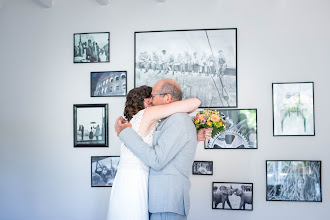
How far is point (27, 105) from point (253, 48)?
2922mm

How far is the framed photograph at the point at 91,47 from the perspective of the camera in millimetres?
5305

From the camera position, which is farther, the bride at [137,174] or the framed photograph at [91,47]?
the framed photograph at [91,47]

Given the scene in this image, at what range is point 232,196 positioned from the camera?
4938 millimetres

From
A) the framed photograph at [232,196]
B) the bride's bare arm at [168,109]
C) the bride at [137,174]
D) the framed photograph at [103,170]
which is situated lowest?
the framed photograph at [232,196]

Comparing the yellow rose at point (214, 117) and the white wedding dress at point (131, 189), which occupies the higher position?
the yellow rose at point (214, 117)

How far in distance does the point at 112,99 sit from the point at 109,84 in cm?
19

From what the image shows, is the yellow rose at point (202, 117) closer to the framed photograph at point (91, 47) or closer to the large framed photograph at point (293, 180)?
the large framed photograph at point (293, 180)

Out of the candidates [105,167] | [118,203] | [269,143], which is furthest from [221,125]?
[105,167]

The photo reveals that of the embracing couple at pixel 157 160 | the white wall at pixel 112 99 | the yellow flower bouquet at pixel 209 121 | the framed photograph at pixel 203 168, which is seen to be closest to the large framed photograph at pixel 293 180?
the white wall at pixel 112 99

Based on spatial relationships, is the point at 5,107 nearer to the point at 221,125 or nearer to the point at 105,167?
the point at 105,167

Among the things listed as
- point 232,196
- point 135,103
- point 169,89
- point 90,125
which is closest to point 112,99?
point 90,125

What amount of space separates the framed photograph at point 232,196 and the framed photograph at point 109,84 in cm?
159

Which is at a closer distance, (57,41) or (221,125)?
(221,125)

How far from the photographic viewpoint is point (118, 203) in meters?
2.99
